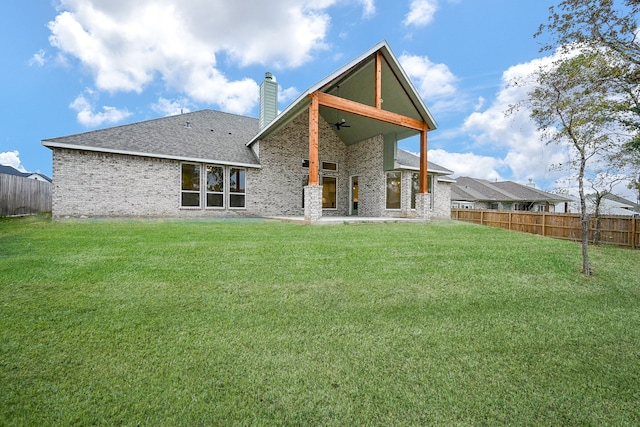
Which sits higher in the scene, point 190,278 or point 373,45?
point 373,45

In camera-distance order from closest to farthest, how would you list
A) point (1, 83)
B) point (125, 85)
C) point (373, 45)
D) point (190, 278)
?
1. point (190, 278)
2. point (373, 45)
3. point (1, 83)
4. point (125, 85)

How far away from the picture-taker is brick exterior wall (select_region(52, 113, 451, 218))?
35.2 ft

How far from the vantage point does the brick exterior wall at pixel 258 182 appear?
10.7 metres

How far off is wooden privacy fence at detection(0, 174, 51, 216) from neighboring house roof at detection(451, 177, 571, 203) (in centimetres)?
3053

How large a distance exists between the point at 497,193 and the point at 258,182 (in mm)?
26596

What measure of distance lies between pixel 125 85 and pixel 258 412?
795 inches

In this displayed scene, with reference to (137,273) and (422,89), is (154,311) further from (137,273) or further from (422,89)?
(422,89)

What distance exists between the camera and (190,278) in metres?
4.03

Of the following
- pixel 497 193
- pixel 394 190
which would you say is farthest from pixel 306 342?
pixel 497 193

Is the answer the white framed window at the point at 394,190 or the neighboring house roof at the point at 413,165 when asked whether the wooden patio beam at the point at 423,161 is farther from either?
the white framed window at the point at 394,190

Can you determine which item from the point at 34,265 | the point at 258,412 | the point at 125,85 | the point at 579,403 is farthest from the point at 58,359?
the point at 125,85

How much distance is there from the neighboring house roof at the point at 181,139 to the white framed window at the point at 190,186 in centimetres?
58

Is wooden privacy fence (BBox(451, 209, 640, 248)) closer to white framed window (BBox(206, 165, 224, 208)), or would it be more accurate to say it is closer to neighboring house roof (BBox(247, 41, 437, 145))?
neighboring house roof (BBox(247, 41, 437, 145))

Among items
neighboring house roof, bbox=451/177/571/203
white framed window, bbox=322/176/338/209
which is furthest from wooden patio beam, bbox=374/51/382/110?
neighboring house roof, bbox=451/177/571/203
